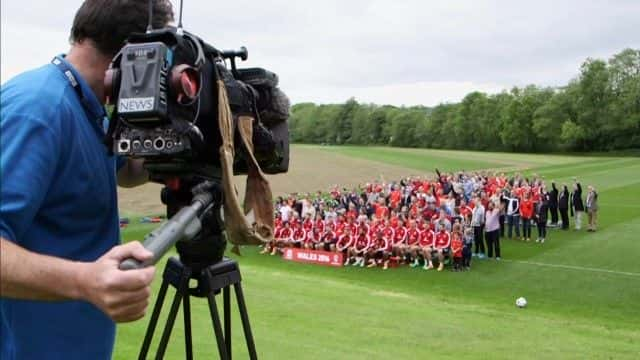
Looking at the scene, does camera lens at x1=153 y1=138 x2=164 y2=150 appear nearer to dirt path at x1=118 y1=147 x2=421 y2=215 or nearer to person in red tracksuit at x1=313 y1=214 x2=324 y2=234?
person in red tracksuit at x1=313 y1=214 x2=324 y2=234

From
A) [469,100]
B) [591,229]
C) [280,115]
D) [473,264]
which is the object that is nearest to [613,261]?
[473,264]

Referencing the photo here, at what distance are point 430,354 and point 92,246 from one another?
4631 mm

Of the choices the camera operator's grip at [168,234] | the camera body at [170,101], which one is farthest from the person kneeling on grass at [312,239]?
the camera operator's grip at [168,234]

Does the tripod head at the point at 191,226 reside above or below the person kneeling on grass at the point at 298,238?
above

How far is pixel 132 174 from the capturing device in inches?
99.7

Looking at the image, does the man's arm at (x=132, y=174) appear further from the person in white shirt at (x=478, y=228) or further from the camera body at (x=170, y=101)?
the person in white shirt at (x=478, y=228)

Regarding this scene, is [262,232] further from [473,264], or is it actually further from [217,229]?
[473,264]

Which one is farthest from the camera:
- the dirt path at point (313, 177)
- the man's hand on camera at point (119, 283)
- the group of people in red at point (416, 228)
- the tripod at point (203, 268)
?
the dirt path at point (313, 177)

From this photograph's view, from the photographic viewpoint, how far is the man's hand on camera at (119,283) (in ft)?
4.58

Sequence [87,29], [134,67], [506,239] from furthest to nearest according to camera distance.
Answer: [506,239] → [87,29] → [134,67]

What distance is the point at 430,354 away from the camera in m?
6.03

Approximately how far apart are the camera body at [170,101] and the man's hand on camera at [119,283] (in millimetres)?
464

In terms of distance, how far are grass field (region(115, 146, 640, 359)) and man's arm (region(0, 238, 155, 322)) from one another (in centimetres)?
405

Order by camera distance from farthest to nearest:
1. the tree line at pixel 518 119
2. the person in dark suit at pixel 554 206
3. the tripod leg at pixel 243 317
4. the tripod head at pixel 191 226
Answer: the tree line at pixel 518 119 → the person in dark suit at pixel 554 206 → the tripod leg at pixel 243 317 → the tripod head at pixel 191 226
